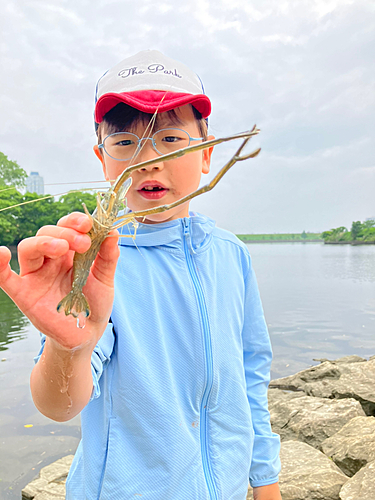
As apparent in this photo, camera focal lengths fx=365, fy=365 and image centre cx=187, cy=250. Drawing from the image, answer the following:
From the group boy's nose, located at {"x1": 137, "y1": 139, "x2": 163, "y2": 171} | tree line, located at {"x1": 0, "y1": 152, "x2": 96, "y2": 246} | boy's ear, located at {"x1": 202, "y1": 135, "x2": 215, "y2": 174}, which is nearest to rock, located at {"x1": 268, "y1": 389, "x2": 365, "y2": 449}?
boy's ear, located at {"x1": 202, "y1": 135, "x2": 215, "y2": 174}

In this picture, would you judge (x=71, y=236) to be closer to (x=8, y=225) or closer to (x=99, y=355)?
(x=99, y=355)

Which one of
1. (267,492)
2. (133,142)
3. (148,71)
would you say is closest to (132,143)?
(133,142)

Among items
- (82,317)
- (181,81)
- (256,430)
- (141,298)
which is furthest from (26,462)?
(181,81)

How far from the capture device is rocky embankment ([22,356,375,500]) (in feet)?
9.25

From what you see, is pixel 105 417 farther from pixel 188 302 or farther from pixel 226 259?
pixel 226 259

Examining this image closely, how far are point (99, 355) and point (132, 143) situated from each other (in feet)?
2.98

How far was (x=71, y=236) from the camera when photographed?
94 cm

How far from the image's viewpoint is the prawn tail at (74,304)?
39.5 inches

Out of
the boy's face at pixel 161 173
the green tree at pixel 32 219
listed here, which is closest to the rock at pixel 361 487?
the boy's face at pixel 161 173

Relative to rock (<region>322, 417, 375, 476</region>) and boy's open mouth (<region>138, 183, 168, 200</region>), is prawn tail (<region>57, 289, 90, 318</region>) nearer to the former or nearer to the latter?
boy's open mouth (<region>138, 183, 168, 200</region>)

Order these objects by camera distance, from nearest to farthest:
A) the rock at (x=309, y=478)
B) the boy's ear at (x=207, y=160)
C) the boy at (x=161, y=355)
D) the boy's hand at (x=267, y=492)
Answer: the boy at (x=161, y=355) < the boy's hand at (x=267, y=492) < the boy's ear at (x=207, y=160) < the rock at (x=309, y=478)

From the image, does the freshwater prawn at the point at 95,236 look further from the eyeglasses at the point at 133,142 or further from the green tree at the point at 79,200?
the eyeglasses at the point at 133,142

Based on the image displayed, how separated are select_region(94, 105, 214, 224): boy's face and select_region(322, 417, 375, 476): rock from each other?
2.97 metres

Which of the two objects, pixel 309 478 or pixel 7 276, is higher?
pixel 7 276
